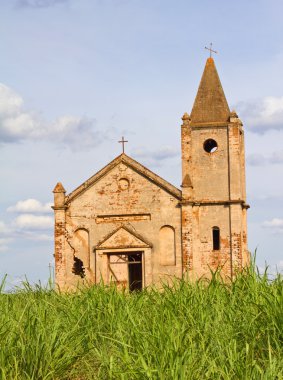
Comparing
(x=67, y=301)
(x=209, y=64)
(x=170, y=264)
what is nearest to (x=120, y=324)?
(x=67, y=301)

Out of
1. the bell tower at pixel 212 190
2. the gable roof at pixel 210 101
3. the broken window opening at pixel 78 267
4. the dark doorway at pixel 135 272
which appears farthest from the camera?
the dark doorway at pixel 135 272

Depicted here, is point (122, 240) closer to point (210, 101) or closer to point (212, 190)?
point (212, 190)

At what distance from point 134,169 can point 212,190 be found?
3.36 m

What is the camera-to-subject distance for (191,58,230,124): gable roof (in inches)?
1276

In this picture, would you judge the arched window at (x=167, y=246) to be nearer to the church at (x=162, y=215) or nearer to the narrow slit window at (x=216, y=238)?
the church at (x=162, y=215)

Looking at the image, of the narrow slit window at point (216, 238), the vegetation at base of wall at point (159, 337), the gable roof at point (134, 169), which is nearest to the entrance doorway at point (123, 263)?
the gable roof at point (134, 169)

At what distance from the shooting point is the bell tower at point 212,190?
30984mm

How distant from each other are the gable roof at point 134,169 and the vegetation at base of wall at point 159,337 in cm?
2148

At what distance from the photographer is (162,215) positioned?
102ft

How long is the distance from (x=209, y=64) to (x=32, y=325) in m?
27.5

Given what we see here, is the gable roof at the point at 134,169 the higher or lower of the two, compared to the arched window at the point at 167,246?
higher

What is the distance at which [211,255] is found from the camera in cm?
3103

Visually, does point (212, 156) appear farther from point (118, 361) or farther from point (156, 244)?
point (118, 361)

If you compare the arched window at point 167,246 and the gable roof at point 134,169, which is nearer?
the arched window at point 167,246
